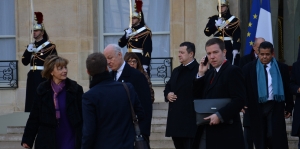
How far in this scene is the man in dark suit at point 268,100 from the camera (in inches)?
403

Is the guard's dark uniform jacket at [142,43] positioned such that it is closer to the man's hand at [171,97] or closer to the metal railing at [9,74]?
the metal railing at [9,74]

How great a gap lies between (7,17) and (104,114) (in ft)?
32.5

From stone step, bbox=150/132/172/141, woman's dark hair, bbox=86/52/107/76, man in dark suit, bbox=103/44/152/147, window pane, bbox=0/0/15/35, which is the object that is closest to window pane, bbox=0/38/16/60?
window pane, bbox=0/0/15/35

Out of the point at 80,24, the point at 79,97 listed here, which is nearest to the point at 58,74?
the point at 79,97

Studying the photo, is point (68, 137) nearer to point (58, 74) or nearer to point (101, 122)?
point (58, 74)

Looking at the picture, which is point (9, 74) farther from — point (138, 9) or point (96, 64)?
point (96, 64)

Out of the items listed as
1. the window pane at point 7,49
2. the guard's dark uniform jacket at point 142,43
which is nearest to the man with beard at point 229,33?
the guard's dark uniform jacket at point 142,43

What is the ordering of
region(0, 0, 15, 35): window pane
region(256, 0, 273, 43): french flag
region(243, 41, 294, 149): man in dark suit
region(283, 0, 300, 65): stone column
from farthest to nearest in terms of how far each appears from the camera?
1. region(283, 0, 300, 65): stone column
2. region(0, 0, 15, 35): window pane
3. region(256, 0, 273, 43): french flag
4. region(243, 41, 294, 149): man in dark suit

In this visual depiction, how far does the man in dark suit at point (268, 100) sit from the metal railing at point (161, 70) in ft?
17.0

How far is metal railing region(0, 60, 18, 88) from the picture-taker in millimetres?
16234

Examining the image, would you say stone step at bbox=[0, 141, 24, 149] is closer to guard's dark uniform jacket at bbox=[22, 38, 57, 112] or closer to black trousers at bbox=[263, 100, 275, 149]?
guard's dark uniform jacket at bbox=[22, 38, 57, 112]

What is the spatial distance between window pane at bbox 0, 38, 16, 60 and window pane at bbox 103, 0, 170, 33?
202 cm

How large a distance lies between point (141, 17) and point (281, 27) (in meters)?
4.79

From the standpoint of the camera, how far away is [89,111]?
734 centimetres
